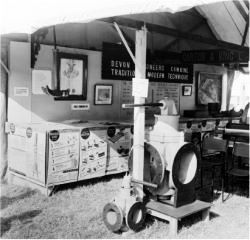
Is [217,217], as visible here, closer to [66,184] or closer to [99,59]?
[66,184]

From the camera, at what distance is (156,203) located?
5.21 m

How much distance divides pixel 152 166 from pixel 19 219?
1959mm

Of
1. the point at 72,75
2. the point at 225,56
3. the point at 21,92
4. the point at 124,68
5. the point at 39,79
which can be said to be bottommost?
the point at 21,92

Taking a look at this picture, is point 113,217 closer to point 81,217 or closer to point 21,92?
point 81,217

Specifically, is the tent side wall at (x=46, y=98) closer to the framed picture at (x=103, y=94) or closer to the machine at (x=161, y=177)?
the framed picture at (x=103, y=94)

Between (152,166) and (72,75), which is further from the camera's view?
(72,75)

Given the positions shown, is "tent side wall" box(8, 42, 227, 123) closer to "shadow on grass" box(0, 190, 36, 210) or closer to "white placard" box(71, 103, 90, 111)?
"white placard" box(71, 103, 90, 111)

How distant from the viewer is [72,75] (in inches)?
302

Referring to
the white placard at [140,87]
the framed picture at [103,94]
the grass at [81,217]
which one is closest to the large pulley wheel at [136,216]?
the grass at [81,217]

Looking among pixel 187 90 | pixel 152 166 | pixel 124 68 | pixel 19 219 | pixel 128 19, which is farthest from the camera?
pixel 187 90

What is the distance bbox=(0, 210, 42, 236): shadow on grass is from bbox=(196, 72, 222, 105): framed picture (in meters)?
6.41

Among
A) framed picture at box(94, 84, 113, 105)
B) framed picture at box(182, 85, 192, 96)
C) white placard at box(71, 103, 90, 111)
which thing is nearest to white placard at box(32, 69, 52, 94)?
white placard at box(71, 103, 90, 111)

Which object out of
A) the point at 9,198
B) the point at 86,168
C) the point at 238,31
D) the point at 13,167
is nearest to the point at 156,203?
the point at 86,168

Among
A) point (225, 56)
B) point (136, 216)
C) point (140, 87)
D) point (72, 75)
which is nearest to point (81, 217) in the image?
point (136, 216)
